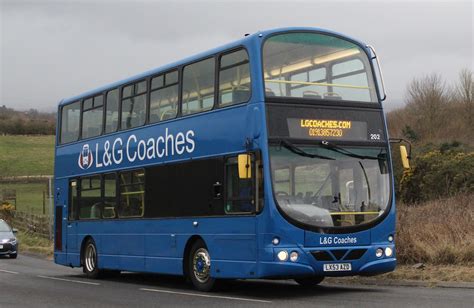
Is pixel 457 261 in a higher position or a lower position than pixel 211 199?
lower

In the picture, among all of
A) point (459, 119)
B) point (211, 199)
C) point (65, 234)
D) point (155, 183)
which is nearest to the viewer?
point (211, 199)

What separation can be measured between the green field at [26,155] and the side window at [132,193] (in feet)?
186

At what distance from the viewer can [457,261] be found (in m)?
16.3

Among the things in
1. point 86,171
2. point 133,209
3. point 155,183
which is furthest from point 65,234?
point 155,183

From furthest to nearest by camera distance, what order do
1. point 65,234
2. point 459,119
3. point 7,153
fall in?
point 7,153
point 459,119
point 65,234

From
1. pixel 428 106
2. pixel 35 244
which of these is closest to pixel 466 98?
pixel 428 106

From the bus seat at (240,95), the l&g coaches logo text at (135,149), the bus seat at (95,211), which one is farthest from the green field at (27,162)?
the bus seat at (240,95)

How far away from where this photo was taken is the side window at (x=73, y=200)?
2028 centimetres

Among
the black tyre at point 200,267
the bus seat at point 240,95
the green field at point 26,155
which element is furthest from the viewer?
the green field at point 26,155

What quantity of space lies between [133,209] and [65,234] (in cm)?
443

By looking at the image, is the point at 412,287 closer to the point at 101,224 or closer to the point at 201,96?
the point at 201,96

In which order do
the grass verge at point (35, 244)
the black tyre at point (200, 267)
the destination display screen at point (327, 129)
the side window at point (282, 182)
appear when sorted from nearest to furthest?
1. the side window at point (282, 182)
2. the destination display screen at point (327, 129)
3. the black tyre at point (200, 267)
4. the grass verge at point (35, 244)

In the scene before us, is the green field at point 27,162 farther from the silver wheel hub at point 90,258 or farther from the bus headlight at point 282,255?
the bus headlight at point 282,255

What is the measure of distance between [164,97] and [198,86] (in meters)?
1.45
